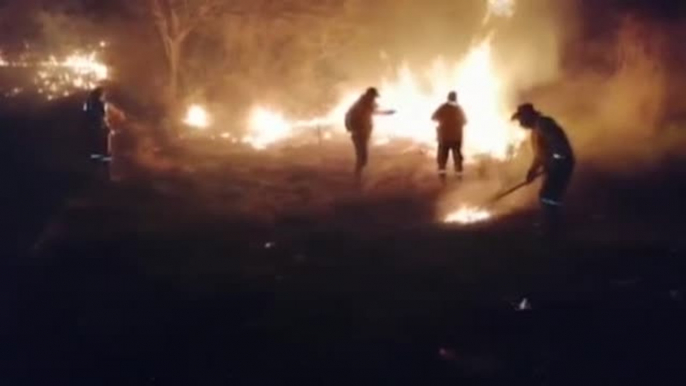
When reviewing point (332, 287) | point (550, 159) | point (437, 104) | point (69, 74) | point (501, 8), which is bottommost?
point (332, 287)

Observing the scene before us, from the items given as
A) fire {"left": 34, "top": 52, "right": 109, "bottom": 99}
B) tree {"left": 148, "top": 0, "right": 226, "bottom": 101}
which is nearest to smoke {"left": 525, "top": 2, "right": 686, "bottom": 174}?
tree {"left": 148, "top": 0, "right": 226, "bottom": 101}

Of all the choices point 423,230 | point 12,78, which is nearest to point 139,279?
point 423,230

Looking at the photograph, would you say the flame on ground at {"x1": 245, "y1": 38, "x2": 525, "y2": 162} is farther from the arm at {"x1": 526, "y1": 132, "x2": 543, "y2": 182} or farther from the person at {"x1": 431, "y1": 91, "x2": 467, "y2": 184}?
the arm at {"x1": 526, "y1": 132, "x2": 543, "y2": 182}

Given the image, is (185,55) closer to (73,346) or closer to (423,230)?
(423,230)

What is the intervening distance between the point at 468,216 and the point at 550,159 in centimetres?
253

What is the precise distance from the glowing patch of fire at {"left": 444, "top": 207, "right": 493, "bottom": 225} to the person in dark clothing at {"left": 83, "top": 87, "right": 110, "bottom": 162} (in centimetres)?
688

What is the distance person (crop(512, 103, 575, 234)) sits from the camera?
12914 mm

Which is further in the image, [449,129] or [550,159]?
[449,129]

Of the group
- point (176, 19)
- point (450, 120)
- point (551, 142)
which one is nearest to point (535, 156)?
point (551, 142)

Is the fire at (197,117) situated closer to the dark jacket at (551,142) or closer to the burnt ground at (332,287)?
the burnt ground at (332,287)

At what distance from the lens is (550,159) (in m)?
13.0

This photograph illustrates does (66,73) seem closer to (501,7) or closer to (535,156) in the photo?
(501,7)

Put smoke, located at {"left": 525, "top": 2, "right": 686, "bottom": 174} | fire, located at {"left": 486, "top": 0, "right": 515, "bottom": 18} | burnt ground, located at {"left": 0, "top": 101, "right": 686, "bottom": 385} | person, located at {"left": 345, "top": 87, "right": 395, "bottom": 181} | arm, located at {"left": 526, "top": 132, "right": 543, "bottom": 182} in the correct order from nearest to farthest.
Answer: burnt ground, located at {"left": 0, "top": 101, "right": 686, "bottom": 385}, arm, located at {"left": 526, "top": 132, "right": 543, "bottom": 182}, person, located at {"left": 345, "top": 87, "right": 395, "bottom": 181}, smoke, located at {"left": 525, "top": 2, "right": 686, "bottom": 174}, fire, located at {"left": 486, "top": 0, "right": 515, "bottom": 18}

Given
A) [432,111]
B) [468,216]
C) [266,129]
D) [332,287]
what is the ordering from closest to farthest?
[332,287] < [468,216] < [432,111] < [266,129]
